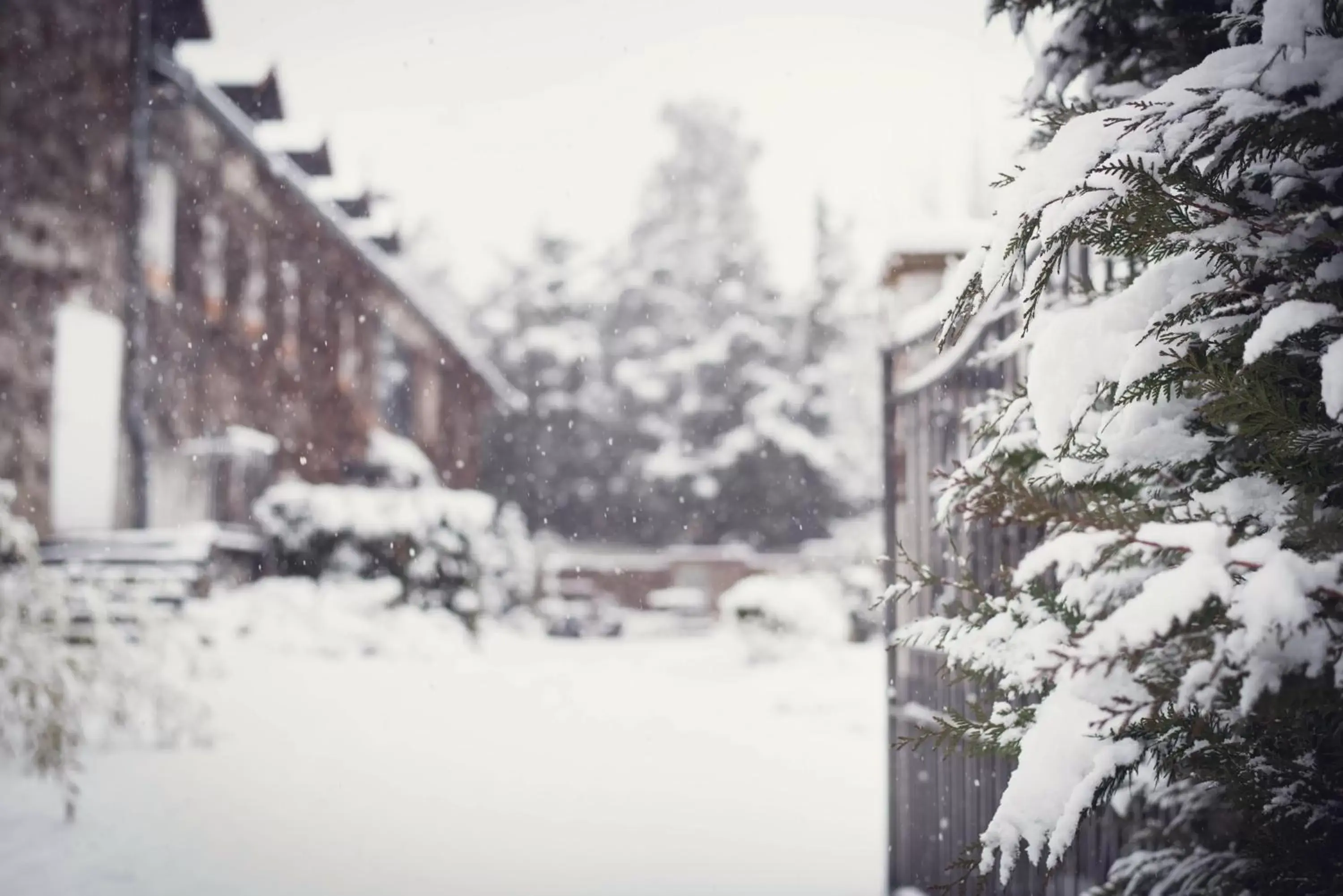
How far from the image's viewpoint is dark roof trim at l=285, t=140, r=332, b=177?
16797 millimetres

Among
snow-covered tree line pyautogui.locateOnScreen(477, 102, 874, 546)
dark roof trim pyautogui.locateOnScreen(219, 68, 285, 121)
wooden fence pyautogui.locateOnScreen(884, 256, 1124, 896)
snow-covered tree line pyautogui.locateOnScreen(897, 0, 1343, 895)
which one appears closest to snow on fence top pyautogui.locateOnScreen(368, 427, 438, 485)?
dark roof trim pyautogui.locateOnScreen(219, 68, 285, 121)

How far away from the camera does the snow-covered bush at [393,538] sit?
13500 millimetres

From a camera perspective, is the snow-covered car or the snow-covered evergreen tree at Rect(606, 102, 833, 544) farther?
the snow-covered evergreen tree at Rect(606, 102, 833, 544)

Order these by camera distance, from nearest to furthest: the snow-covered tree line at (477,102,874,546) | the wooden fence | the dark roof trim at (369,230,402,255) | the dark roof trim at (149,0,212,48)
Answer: the wooden fence
the dark roof trim at (149,0,212,48)
the dark roof trim at (369,230,402,255)
the snow-covered tree line at (477,102,874,546)

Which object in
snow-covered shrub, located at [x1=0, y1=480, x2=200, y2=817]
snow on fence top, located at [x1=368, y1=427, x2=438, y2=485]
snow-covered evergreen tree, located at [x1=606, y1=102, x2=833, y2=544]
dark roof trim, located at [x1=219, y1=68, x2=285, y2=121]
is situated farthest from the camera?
snow-covered evergreen tree, located at [x1=606, y1=102, x2=833, y2=544]

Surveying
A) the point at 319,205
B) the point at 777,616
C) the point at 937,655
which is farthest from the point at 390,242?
the point at 937,655

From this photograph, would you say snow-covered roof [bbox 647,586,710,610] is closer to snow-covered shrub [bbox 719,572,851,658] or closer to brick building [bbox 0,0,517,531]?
brick building [bbox 0,0,517,531]

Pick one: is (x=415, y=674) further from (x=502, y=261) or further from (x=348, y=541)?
(x=502, y=261)

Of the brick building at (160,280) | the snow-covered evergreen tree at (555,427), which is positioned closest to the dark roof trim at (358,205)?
the brick building at (160,280)

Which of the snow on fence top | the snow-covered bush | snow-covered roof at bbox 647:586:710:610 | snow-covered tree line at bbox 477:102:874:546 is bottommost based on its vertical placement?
snow-covered roof at bbox 647:586:710:610

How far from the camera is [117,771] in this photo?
5.80 metres

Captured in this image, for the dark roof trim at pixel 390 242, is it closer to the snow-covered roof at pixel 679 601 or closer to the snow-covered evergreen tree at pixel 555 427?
the snow-covered roof at pixel 679 601

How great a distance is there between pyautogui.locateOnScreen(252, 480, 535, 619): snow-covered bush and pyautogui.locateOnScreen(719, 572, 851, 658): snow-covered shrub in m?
3.80

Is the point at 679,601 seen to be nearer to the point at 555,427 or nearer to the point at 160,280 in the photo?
the point at 555,427
